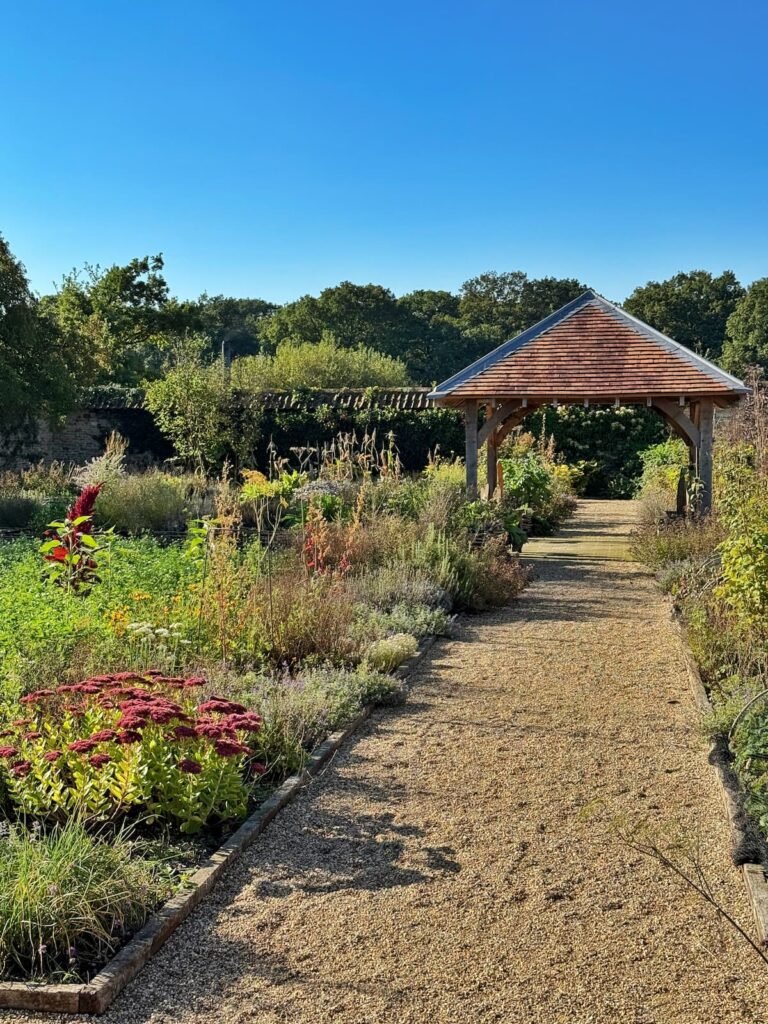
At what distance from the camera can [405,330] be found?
45781 millimetres

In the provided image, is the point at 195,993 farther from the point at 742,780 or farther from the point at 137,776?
the point at 742,780

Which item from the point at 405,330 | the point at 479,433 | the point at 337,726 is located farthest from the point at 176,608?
the point at 405,330

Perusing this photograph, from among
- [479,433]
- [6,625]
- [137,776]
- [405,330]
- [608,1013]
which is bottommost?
[608,1013]

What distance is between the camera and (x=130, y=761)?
391 cm

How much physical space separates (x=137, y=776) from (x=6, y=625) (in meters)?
1.83

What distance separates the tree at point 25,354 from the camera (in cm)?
1644

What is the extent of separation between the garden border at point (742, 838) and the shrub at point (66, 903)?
2.08 metres

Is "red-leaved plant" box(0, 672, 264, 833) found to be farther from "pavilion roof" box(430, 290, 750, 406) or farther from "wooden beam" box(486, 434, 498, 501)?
"wooden beam" box(486, 434, 498, 501)

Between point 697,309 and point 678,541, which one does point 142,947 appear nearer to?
point 678,541

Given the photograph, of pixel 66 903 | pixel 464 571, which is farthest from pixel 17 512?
pixel 66 903

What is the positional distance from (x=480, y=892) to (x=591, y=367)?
33.6 ft

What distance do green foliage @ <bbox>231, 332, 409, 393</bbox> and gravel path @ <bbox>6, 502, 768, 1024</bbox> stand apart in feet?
60.8

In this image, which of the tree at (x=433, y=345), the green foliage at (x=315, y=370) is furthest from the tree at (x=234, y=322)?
the green foliage at (x=315, y=370)

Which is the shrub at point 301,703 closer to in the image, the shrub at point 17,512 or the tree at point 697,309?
the shrub at point 17,512
